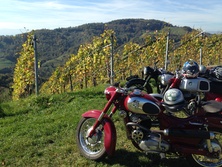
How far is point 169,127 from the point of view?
4.02 metres

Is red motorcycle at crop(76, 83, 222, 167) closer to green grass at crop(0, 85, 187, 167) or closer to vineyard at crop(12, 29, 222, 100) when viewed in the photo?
green grass at crop(0, 85, 187, 167)

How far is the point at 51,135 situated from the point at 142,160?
224 cm

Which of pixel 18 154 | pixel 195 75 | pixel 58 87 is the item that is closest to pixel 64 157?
pixel 18 154

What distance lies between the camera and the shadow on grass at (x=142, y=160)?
4.26 meters

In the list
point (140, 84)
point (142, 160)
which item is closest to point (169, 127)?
point (142, 160)

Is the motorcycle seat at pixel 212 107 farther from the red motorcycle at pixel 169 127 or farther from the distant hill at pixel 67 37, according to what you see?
the distant hill at pixel 67 37

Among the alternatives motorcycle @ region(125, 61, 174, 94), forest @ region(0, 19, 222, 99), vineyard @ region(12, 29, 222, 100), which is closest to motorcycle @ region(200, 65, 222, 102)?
motorcycle @ region(125, 61, 174, 94)

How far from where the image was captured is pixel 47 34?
163 m

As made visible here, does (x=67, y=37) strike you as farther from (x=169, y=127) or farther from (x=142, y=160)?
(x=169, y=127)

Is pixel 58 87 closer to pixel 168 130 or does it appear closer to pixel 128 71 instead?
pixel 128 71

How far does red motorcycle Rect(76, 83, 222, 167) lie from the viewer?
3920 millimetres

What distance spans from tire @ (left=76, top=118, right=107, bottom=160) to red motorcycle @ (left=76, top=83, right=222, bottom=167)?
0.20 meters

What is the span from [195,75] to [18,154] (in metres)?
3.35

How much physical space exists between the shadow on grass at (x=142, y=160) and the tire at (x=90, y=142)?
6.9 inches
